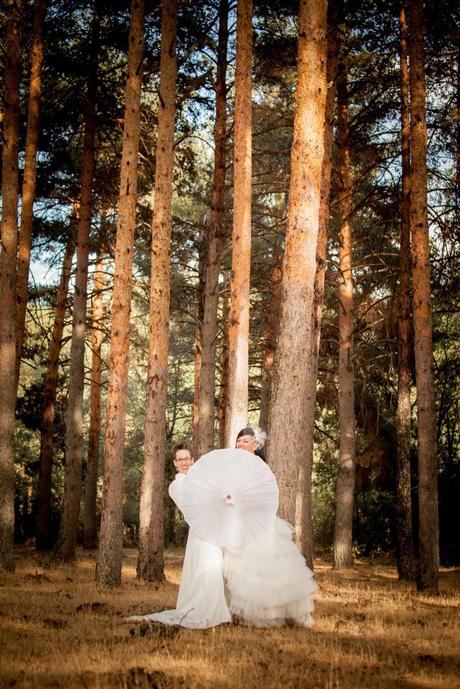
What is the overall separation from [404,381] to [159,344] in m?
5.19

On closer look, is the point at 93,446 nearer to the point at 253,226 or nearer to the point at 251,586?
the point at 253,226

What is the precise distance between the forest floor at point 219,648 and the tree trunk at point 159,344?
2.57 metres

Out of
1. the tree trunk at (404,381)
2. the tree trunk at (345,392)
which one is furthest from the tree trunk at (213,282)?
the tree trunk at (404,381)

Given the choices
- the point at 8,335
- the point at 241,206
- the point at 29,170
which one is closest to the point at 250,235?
the point at 241,206

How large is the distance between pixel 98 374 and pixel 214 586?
17575 mm

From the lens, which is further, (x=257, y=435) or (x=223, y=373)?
(x=223, y=373)

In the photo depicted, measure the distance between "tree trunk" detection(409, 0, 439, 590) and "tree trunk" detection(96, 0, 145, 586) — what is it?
203 inches

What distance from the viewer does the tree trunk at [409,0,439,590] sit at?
11703 mm

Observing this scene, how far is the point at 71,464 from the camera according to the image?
16.2 m

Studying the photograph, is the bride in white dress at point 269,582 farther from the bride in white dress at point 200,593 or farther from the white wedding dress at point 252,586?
the bride in white dress at point 200,593

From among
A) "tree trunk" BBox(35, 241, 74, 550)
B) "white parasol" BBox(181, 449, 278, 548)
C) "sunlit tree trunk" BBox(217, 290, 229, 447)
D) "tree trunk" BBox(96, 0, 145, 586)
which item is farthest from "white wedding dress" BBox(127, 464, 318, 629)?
Result: "sunlit tree trunk" BBox(217, 290, 229, 447)

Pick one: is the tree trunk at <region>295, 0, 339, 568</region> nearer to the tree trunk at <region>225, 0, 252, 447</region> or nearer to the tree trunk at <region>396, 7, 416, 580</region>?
the tree trunk at <region>225, 0, 252, 447</region>

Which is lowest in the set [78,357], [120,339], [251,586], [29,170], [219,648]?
[219,648]

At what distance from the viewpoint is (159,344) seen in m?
12.8
